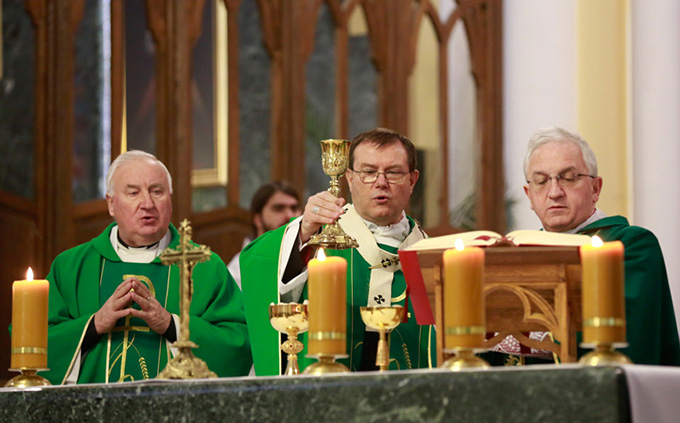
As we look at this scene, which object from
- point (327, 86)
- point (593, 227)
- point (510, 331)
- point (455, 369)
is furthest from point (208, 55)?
point (455, 369)

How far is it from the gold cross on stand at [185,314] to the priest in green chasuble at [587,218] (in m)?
1.43

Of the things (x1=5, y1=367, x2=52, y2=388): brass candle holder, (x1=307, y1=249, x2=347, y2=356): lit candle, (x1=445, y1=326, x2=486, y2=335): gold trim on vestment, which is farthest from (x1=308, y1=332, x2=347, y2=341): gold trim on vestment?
(x1=5, y1=367, x2=52, y2=388): brass candle holder

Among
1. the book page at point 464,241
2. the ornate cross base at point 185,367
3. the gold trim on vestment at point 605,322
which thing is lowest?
the ornate cross base at point 185,367

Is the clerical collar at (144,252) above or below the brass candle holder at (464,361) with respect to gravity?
above

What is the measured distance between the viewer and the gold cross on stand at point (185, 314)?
8.84 feet

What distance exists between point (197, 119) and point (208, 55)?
47 centimetres

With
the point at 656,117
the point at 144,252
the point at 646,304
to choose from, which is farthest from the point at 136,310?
the point at 656,117

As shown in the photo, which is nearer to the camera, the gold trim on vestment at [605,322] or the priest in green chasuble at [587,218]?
the gold trim on vestment at [605,322]

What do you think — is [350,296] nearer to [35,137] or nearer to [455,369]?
[455,369]

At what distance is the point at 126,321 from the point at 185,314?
1547 millimetres

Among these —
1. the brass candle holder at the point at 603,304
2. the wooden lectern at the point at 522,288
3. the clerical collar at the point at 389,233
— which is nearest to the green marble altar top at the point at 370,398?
the brass candle holder at the point at 603,304

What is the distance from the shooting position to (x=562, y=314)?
2760mm

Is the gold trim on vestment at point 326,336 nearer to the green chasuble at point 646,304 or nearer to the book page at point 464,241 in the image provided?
the book page at point 464,241

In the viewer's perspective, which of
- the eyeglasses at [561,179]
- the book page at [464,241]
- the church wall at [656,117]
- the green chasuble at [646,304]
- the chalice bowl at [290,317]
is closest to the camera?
the book page at [464,241]
